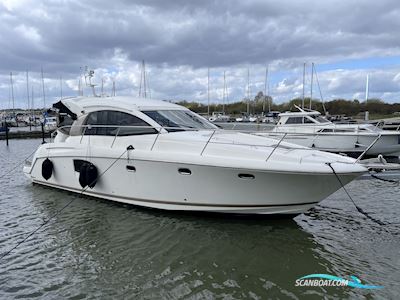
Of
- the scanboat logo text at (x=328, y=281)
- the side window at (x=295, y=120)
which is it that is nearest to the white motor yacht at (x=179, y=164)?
the scanboat logo text at (x=328, y=281)

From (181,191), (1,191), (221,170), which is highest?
(221,170)

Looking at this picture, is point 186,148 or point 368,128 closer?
point 186,148

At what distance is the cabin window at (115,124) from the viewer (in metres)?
8.80

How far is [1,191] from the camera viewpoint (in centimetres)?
1172

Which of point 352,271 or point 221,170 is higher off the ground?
point 221,170

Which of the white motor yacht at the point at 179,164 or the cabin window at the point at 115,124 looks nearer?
the white motor yacht at the point at 179,164

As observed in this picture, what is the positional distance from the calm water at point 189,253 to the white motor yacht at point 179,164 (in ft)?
1.69

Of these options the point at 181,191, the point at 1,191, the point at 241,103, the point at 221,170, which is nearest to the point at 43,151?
the point at 1,191

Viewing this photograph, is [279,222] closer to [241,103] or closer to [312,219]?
[312,219]

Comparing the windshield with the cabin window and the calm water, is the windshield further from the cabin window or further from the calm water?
the calm water

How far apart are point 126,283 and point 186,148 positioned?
3142 mm

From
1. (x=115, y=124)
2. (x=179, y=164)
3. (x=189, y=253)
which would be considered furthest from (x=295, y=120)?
(x=189, y=253)

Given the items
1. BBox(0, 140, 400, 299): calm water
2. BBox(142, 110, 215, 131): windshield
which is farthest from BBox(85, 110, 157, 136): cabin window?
BBox(0, 140, 400, 299): calm water

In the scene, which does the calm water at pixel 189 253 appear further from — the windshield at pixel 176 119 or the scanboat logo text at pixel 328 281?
the windshield at pixel 176 119
